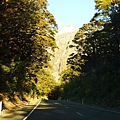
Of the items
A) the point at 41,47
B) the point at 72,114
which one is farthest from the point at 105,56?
the point at 72,114

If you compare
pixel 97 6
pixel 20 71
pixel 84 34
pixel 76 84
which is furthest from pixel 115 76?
pixel 76 84

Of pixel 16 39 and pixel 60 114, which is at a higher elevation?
pixel 16 39

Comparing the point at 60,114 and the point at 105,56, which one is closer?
the point at 60,114

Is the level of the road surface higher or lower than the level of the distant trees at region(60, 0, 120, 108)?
lower

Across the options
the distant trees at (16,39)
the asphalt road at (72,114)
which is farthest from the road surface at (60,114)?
the distant trees at (16,39)

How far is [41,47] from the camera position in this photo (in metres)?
34.5

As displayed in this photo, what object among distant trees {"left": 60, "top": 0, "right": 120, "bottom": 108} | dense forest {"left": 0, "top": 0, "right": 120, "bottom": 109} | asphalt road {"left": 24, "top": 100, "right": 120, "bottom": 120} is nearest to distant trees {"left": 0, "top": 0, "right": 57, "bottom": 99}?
dense forest {"left": 0, "top": 0, "right": 120, "bottom": 109}

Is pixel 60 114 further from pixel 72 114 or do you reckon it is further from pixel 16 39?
pixel 16 39

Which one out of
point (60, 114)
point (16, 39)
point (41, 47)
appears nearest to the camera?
point (60, 114)

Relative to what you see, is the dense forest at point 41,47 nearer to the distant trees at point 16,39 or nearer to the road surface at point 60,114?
the distant trees at point 16,39

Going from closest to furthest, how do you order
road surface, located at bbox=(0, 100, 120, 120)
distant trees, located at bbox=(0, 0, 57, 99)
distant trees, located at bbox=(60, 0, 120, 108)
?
road surface, located at bbox=(0, 100, 120, 120)
distant trees, located at bbox=(0, 0, 57, 99)
distant trees, located at bbox=(60, 0, 120, 108)

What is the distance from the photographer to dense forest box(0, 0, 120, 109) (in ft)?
80.9

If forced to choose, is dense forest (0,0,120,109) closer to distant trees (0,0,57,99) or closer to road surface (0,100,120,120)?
distant trees (0,0,57,99)

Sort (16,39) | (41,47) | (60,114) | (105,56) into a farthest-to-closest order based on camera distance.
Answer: (105,56) < (41,47) < (16,39) < (60,114)
